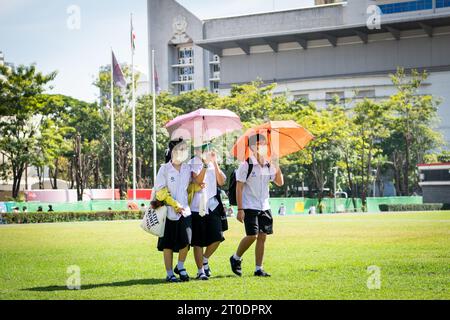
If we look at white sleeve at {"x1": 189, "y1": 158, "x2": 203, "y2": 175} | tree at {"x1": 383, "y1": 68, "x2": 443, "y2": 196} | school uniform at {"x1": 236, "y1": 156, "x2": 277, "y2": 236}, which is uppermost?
tree at {"x1": 383, "y1": 68, "x2": 443, "y2": 196}

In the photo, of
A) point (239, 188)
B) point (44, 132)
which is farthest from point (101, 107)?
point (239, 188)

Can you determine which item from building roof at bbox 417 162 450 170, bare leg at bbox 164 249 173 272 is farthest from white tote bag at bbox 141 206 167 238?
building roof at bbox 417 162 450 170

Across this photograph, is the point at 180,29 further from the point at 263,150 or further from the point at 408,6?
the point at 263,150

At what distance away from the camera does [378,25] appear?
9375 cm

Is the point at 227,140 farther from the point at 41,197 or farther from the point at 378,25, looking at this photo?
the point at 378,25

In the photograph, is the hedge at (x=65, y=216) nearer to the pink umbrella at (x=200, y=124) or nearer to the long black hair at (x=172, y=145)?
the pink umbrella at (x=200, y=124)

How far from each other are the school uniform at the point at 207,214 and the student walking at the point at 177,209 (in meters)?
0.21

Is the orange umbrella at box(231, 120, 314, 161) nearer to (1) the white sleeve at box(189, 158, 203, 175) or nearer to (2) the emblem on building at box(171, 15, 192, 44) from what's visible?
(1) the white sleeve at box(189, 158, 203, 175)

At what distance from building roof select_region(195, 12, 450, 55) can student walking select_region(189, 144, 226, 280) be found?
85123 millimetres

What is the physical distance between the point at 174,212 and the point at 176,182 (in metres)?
0.47

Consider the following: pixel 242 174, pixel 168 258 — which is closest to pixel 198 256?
pixel 168 258

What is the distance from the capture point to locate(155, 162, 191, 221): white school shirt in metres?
12.0

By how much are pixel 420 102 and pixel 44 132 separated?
38114 millimetres
